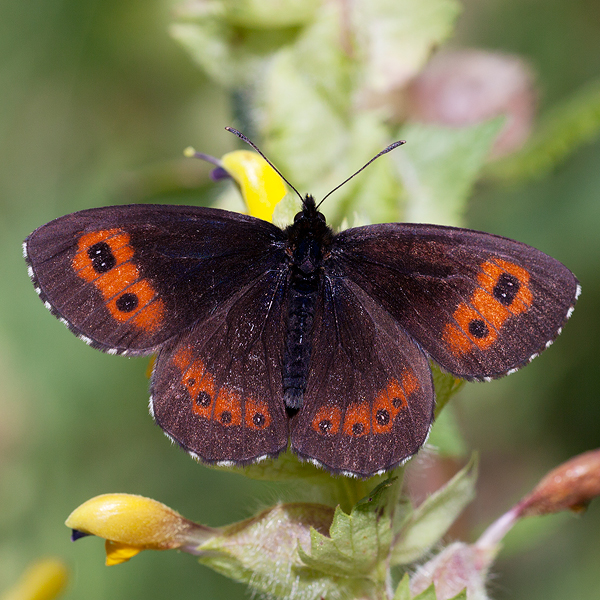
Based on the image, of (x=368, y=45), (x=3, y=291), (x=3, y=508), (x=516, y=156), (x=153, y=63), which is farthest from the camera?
(x=153, y=63)

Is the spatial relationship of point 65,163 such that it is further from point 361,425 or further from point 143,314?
point 361,425

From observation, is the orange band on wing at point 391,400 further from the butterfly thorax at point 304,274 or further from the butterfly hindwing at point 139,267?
the butterfly hindwing at point 139,267

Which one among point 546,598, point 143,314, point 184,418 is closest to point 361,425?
point 184,418

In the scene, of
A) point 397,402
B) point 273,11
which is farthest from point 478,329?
point 273,11

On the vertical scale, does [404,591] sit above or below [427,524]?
below

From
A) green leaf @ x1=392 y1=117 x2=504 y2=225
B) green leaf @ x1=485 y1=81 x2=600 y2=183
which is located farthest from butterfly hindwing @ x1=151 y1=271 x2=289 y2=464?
green leaf @ x1=485 y1=81 x2=600 y2=183

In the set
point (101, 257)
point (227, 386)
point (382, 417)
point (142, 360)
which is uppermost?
point (142, 360)

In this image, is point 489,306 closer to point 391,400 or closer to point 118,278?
point 391,400
